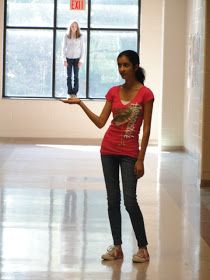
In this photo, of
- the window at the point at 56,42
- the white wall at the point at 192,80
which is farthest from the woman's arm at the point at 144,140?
the window at the point at 56,42

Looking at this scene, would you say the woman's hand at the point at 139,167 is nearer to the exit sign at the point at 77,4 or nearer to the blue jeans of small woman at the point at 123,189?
the blue jeans of small woman at the point at 123,189

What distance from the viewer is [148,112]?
222 inches

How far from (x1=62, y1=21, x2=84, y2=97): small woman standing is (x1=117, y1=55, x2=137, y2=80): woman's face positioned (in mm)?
12557

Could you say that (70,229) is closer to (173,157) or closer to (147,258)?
(147,258)

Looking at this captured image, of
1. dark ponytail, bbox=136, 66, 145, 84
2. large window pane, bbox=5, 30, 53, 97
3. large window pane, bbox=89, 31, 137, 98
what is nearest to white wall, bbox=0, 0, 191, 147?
large window pane, bbox=5, 30, 53, 97

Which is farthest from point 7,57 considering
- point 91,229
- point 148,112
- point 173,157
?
point 148,112

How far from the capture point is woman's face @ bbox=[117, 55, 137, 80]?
5.67m

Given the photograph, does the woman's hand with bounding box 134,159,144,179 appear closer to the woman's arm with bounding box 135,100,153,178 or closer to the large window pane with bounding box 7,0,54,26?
the woman's arm with bounding box 135,100,153,178

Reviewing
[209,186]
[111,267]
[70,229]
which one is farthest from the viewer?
[209,186]

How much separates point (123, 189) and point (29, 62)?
13763 mm

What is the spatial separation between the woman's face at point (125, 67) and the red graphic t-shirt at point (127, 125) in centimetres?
14

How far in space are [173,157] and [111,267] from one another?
931 centimetres

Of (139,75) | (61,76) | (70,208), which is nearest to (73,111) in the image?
(61,76)

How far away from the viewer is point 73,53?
60.2 ft
